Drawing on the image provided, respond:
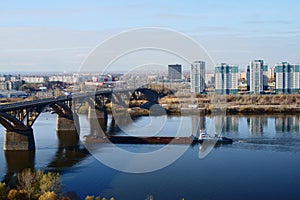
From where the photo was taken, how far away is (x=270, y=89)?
3009 centimetres

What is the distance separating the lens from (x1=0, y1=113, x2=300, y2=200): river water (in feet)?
24.4

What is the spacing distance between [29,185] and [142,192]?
184 cm

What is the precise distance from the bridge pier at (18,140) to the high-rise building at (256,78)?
18.6 metres

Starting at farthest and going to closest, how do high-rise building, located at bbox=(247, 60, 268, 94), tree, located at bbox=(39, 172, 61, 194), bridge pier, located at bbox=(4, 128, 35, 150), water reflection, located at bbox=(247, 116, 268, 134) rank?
high-rise building, located at bbox=(247, 60, 268, 94) → water reflection, located at bbox=(247, 116, 268, 134) → bridge pier, located at bbox=(4, 128, 35, 150) → tree, located at bbox=(39, 172, 61, 194)

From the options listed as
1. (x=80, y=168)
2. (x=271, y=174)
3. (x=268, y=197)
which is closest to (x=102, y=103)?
(x=80, y=168)

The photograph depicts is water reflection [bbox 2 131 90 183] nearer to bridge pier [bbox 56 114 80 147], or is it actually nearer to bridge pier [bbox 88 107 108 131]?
bridge pier [bbox 56 114 80 147]

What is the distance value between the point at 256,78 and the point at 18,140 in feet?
64.7

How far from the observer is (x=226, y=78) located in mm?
28547

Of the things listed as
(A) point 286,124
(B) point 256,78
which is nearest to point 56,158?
(A) point 286,124

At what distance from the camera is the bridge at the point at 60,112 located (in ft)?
35.8

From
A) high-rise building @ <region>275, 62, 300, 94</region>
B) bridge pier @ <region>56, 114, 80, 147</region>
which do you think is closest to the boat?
bridge pier @ <region>56, 114, 80, 147</region>

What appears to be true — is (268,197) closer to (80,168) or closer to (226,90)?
(80,168)

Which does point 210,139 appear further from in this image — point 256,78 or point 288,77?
point 288,77

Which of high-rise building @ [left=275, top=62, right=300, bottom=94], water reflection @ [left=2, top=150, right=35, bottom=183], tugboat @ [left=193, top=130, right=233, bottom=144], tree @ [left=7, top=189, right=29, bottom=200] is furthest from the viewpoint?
high-rise building @ [left=275, top=62, right=300, bottom=94]
